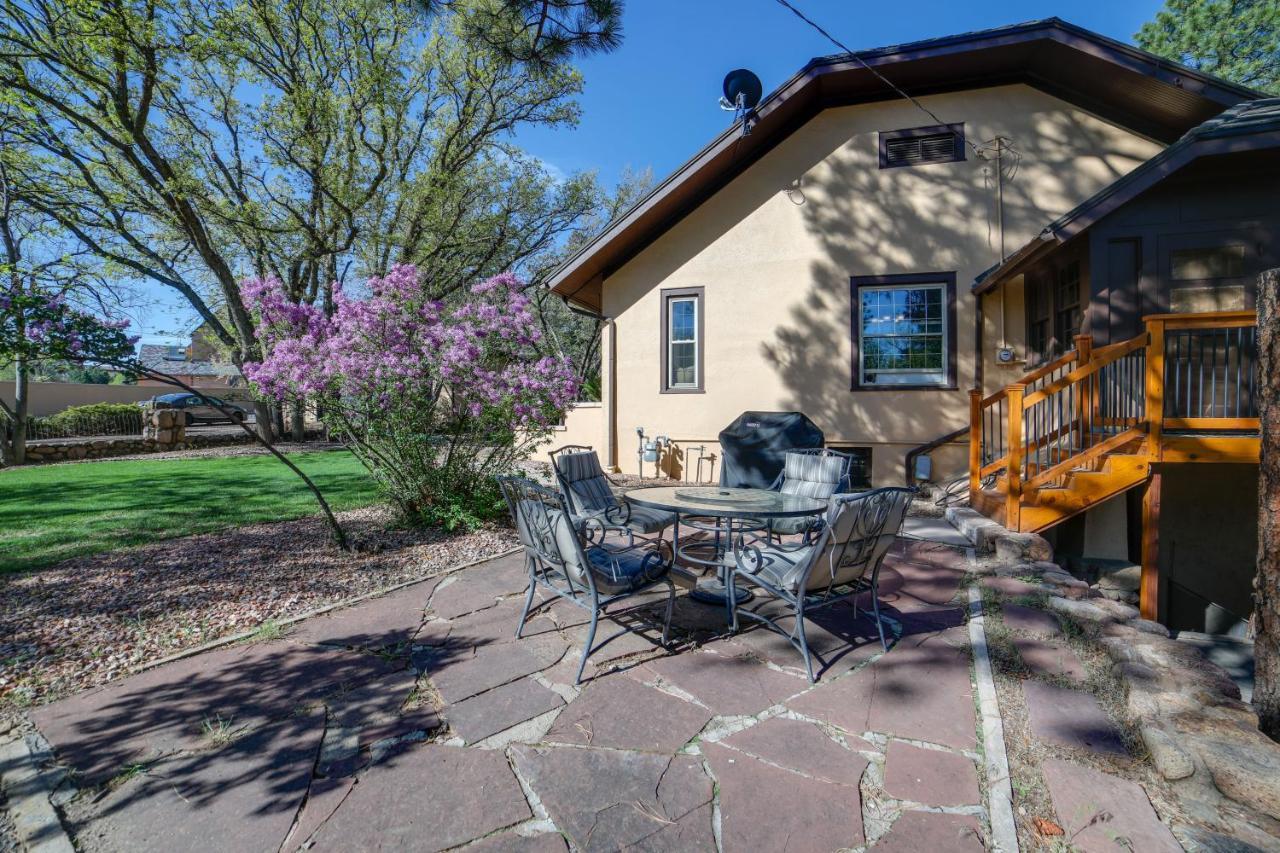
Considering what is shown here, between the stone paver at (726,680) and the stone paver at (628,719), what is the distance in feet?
0.41

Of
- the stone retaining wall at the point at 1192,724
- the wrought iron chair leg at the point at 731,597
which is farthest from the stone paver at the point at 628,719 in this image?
the stone retaining wall at the point at 1192,724

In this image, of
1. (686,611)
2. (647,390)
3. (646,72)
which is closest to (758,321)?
(647,390)

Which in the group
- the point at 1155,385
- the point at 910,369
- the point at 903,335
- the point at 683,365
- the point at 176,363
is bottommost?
the point at 1155,385

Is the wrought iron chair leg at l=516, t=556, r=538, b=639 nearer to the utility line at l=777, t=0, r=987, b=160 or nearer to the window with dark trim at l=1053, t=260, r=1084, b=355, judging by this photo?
the utility line at l=777, t=0, r=987, b=160

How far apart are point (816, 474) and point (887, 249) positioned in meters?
4.66

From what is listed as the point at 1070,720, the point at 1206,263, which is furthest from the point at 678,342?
the point at 1070,720

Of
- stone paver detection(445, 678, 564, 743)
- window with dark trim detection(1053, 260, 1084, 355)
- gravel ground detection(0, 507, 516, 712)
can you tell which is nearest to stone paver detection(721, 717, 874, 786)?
stone paver detection(445, 678, 564, 743)

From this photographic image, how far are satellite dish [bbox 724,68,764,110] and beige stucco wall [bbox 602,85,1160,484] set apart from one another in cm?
88

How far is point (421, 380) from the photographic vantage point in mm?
5414

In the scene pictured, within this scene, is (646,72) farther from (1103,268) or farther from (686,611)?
(686,611)

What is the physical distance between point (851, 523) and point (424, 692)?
7.24 ft

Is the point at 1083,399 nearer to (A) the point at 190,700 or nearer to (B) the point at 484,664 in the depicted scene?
(B) the point at 484,664

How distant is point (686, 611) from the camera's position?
3.71 meters

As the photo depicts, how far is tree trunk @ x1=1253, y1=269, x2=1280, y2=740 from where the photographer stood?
212 cm
